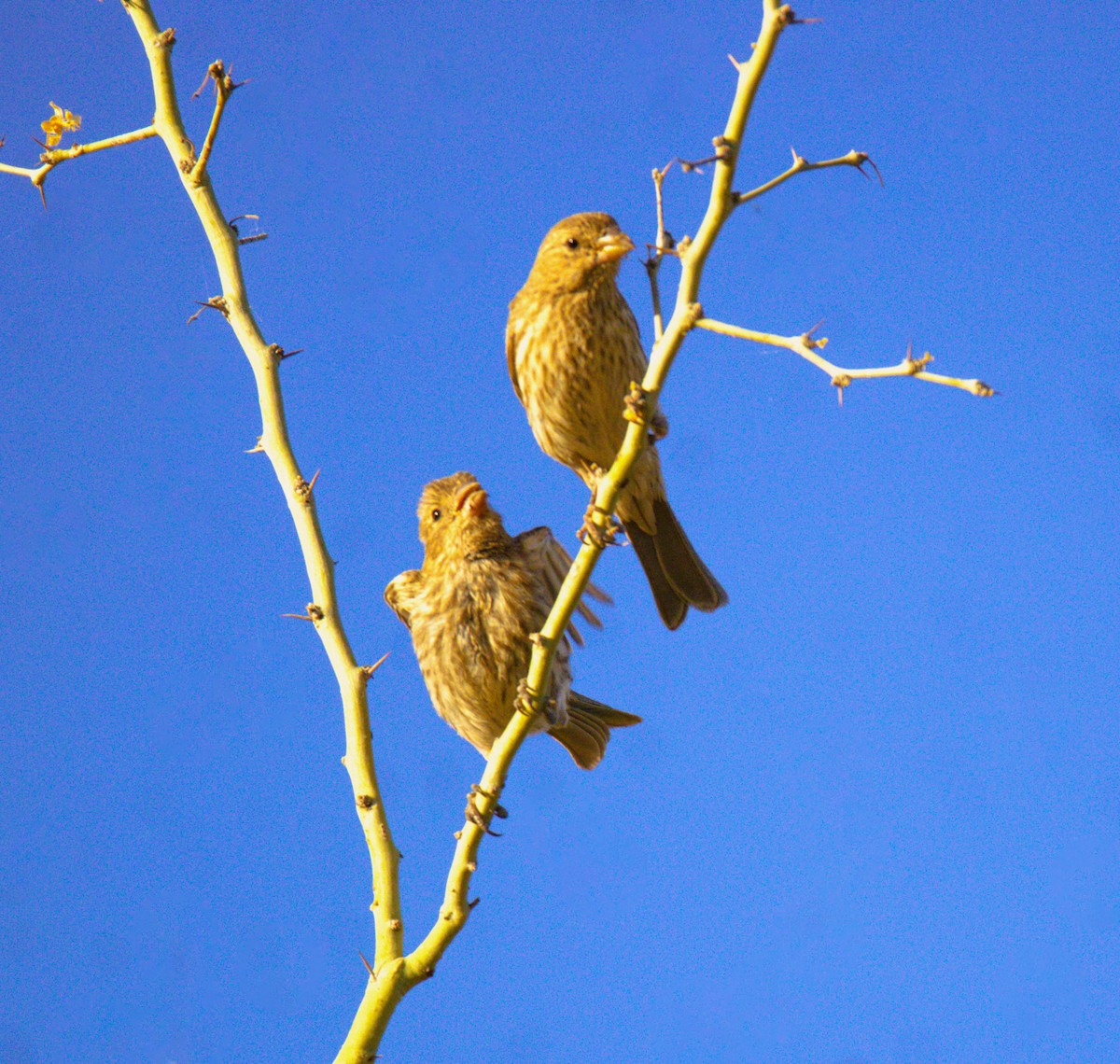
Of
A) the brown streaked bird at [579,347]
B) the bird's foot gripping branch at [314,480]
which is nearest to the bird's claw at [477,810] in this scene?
the bird's foot gripping branch at [314,480]

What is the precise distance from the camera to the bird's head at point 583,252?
5.56 meters

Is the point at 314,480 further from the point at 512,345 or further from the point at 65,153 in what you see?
the point at 512,345

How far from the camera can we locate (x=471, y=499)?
16.5ft

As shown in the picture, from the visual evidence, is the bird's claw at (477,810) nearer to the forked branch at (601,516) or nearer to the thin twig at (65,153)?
the forked branch at (601,516)

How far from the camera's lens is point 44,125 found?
12.4 ft

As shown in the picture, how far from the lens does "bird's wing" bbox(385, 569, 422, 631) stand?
517 centimetres

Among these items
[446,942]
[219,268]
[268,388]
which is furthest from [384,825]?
[219,268]

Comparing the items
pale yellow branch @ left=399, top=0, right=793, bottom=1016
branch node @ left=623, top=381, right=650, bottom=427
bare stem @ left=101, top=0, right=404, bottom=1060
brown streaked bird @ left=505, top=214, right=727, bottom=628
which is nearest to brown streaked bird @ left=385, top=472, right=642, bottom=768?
brown streaked bird @ left=505, top=214, right=727, bottom=628

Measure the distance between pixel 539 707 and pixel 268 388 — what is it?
1.08 metres

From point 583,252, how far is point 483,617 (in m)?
1.65

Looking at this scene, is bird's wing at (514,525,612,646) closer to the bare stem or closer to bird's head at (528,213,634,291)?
bird's head at (528,213,634,291)

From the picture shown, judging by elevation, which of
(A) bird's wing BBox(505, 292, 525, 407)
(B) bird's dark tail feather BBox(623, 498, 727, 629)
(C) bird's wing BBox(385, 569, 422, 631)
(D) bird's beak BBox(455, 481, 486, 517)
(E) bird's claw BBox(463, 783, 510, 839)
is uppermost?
(A) bird's wing BBox(505, 292, 525, 407)

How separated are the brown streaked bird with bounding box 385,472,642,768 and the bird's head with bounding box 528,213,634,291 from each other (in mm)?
959

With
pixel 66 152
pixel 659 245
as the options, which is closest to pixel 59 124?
pixel 66 152
